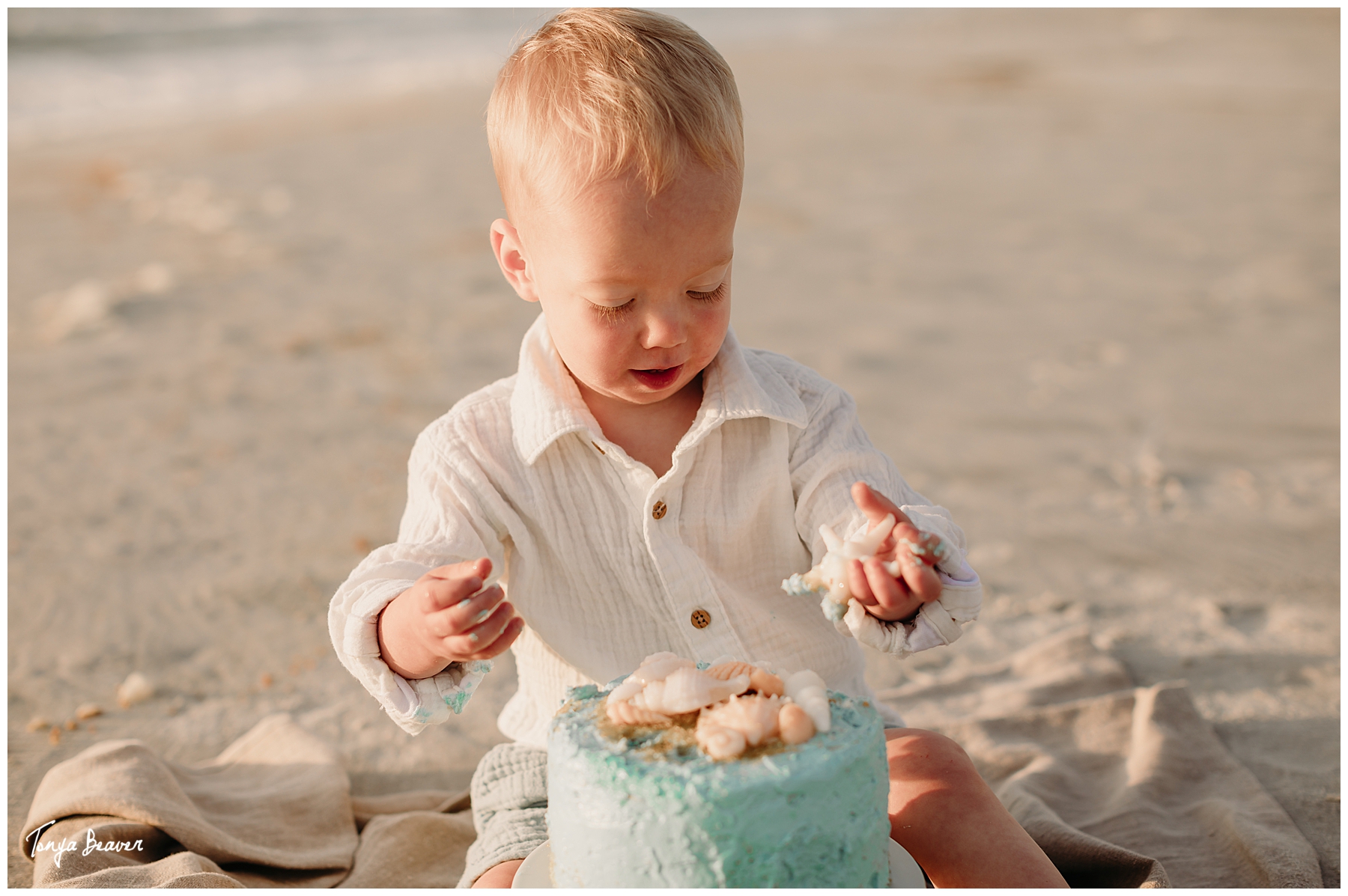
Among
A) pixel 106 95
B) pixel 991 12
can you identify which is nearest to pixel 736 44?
pixel 991 12

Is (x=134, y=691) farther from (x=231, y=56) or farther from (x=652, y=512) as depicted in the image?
(x=231, y=56)

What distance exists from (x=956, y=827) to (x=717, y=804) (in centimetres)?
55

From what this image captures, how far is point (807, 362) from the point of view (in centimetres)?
480

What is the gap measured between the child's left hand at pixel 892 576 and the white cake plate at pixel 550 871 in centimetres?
35

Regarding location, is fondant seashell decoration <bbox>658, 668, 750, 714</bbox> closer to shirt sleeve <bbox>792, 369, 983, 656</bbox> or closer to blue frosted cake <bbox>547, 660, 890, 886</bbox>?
blue frosted cake <bbox>547, 660, 890, 886</bbox>

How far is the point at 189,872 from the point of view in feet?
6.94

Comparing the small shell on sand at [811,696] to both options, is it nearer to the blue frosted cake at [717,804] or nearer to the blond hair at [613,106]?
the blue frosted cake at [717,804]

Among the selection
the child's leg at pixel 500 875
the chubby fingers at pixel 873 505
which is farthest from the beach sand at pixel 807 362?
the chubby fingers at pixel 873 505

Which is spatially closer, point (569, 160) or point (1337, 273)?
point (569, 160)

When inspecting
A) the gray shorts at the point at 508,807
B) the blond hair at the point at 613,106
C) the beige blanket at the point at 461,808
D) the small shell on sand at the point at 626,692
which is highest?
the blond hair at the point at 613,106

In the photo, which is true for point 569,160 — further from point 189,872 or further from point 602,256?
point 189,872

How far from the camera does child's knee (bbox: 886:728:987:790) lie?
1.85 meters

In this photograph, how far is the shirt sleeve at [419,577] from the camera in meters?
1.74

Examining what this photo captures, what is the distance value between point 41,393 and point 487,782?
337cm
